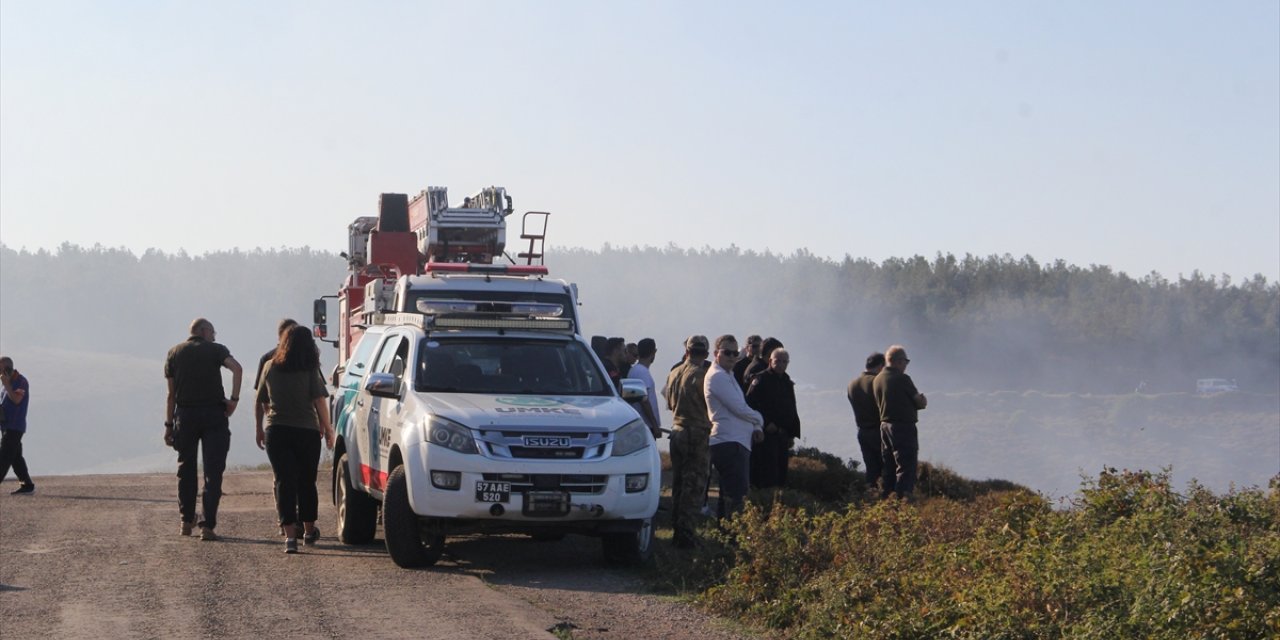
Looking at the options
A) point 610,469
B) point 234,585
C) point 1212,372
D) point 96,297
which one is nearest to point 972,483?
point 610,469

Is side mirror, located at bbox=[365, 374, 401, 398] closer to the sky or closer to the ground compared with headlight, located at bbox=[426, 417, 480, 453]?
closer to the sky

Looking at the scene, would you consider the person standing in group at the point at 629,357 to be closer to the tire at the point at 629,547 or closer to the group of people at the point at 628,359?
the group of people at the point at 628,359

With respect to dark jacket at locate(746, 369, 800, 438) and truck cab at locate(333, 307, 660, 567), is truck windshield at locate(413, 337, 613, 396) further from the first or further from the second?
dark jacket at locate(746, 369, 800, 438)

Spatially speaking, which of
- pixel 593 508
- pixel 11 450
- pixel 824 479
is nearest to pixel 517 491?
pixel 593 508

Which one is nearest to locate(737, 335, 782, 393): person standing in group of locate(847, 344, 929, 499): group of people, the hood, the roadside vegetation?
locate(847, 344, 929, 499): group of people

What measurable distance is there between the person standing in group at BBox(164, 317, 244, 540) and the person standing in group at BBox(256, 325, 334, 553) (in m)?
0.74

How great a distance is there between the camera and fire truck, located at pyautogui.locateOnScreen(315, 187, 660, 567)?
10312mm

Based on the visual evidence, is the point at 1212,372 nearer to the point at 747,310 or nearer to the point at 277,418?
the point at 747,310

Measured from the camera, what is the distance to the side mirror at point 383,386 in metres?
11.1

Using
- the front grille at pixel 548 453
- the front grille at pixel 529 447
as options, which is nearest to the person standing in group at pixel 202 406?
the front grille at pixel 529 447

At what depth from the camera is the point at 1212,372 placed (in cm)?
8675

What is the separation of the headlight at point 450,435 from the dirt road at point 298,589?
951mm

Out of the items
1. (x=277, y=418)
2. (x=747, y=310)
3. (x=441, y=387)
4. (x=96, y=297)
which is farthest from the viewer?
(x=96, y=297)

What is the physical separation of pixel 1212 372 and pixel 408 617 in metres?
85.5
